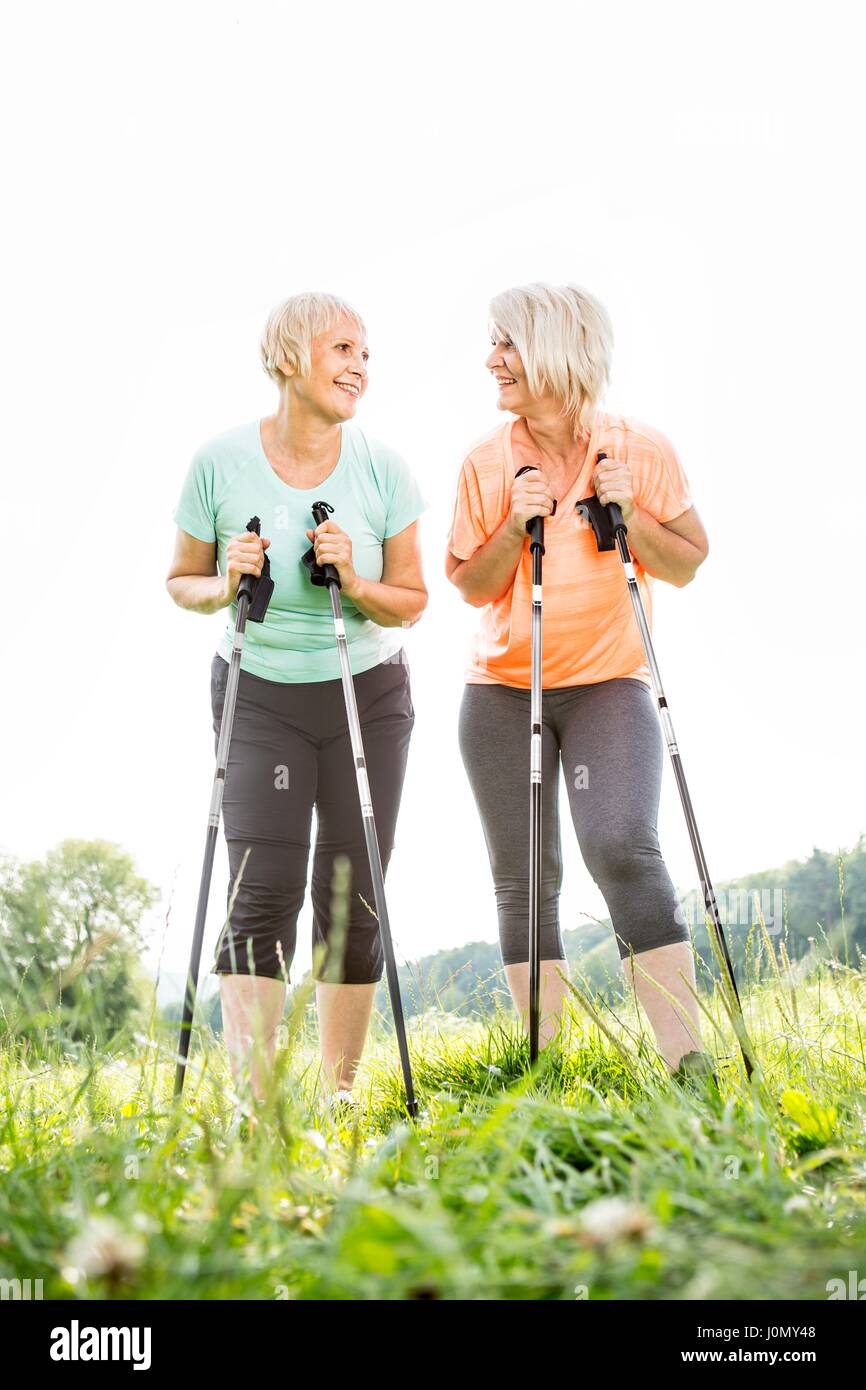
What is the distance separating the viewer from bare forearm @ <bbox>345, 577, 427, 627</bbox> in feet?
12.0

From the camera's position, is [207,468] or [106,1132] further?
[207,468]

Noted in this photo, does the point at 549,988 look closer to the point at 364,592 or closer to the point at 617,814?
the point at 617,814

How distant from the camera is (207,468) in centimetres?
376

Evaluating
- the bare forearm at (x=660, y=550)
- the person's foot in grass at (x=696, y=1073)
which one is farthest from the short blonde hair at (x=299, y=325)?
the person's foot in grass at (x=696, y=1073)

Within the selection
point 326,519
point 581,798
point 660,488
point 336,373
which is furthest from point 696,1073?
A: point 336,373

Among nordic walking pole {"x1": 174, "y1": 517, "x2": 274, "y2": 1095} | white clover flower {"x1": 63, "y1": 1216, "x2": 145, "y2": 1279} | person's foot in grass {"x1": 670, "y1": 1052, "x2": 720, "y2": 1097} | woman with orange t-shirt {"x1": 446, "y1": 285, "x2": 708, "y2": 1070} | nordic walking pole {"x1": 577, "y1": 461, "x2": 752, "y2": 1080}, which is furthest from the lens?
woman with orange t-shirt {"x1": 446, "y1": 285, "x2": 708, "y2": 1070}

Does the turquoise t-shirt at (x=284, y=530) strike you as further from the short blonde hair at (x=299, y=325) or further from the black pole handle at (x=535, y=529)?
the black pole handle at (x=535, y=529)

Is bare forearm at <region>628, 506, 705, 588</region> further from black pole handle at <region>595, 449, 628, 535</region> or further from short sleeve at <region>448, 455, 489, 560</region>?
short sleeve at <region>448, 455, 489, 560</region>

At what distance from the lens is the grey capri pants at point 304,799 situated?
11.2ft

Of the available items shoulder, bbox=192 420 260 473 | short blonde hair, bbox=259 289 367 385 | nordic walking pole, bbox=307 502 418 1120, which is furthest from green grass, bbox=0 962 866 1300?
short blonde hair, bbox=259 289 367 385

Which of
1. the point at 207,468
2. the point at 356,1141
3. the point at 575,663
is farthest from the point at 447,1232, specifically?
the point at 207,468

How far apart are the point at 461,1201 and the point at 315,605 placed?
240 cm

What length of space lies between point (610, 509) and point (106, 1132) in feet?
7.76
